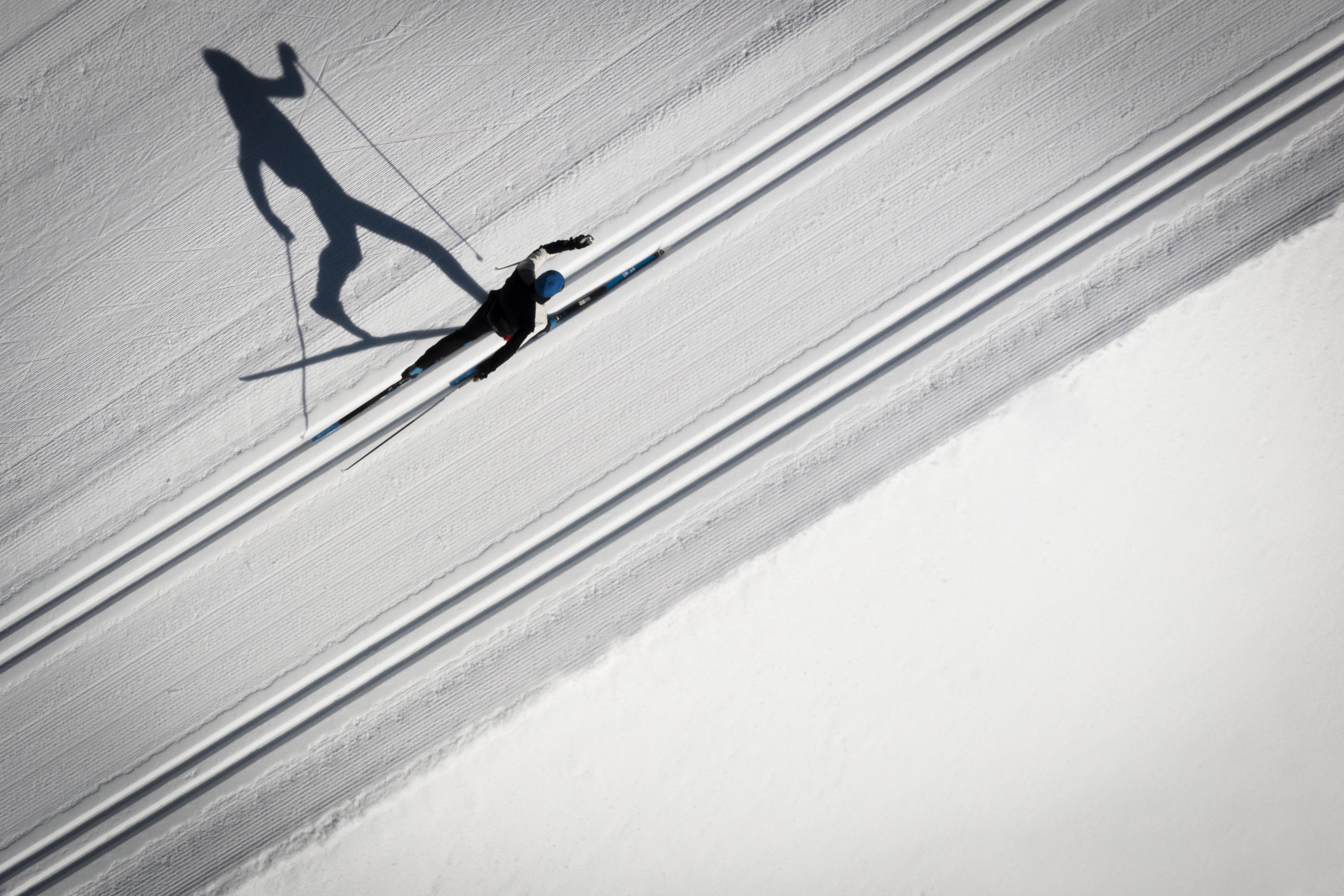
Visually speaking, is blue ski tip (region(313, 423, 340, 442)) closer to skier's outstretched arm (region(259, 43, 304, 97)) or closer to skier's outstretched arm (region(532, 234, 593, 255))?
skier's outstretched arm (region(532, 234, 593, 255))

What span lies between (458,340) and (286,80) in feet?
5.99

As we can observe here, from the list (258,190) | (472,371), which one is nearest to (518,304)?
(472,371)

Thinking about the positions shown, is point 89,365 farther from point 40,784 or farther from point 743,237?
point 743,237

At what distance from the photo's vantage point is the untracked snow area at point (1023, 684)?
361 centimetres

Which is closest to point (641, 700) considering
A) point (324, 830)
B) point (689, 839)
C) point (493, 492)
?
point (689, 839)

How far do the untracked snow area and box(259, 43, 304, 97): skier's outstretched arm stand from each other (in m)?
3.51

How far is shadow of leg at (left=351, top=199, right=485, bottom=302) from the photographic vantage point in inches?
148

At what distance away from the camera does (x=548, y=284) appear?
9.84 ft

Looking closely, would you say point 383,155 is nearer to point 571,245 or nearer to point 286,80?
point 286,80

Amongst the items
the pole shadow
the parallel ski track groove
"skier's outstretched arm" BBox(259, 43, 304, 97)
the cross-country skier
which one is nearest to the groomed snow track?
the parallel ski track groove

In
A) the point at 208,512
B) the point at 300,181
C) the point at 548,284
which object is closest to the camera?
the point at 548,284

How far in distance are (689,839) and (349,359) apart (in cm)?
323

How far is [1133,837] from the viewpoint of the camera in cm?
370

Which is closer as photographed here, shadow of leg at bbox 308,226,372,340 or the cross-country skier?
the cross-country skier
